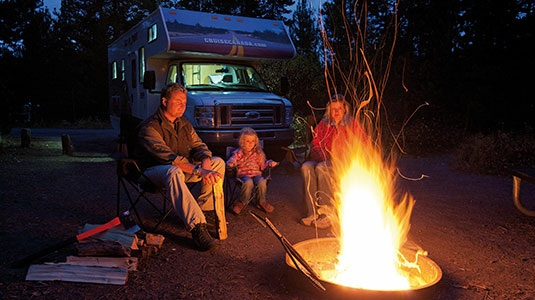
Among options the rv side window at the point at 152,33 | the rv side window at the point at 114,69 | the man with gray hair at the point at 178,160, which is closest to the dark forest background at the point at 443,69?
the rv side window at the point at 114,69

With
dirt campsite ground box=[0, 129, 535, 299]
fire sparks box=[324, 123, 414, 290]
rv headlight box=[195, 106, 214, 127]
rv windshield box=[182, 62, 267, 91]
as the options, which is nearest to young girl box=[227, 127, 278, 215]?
dirt campsite ground box=[0, 129, 535, 299]

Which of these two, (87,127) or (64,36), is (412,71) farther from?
(64,36)

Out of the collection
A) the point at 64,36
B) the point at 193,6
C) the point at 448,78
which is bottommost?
the point at 448,78

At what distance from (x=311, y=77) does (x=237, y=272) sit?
494 inches

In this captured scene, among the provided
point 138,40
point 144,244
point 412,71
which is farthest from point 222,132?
point 412,71

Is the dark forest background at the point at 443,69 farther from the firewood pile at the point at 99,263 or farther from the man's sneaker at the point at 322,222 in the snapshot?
the firewood pile at the point at 99,263

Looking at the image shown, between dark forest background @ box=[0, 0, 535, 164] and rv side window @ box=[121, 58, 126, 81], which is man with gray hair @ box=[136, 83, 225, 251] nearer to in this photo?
dark forest background @ box=[0, 0, 535, 164]

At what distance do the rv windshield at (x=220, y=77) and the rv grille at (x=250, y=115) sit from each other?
0.71 meters

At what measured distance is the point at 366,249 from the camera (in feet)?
11.7

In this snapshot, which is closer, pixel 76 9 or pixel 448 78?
pixel 448 78

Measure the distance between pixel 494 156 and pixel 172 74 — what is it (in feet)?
20.2

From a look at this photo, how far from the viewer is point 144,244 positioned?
389 cm

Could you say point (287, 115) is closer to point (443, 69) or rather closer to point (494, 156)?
point (494, 156)

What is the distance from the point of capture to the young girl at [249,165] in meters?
5.21
